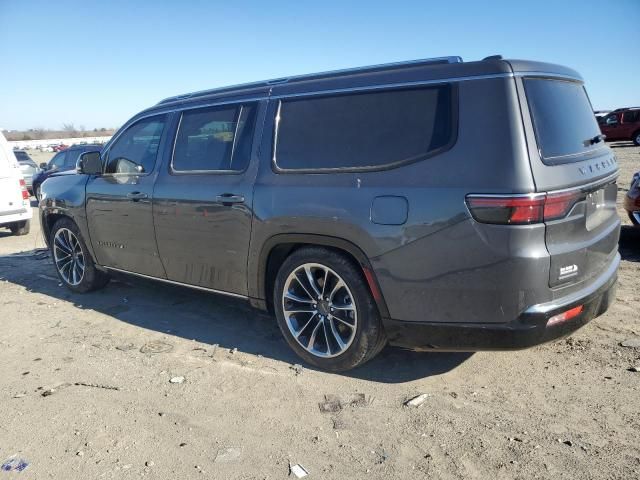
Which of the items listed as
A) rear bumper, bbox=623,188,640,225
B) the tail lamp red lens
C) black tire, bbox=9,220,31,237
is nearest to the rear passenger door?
the tail lamp red lens

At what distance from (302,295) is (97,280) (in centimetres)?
310

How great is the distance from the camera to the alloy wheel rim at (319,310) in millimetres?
3529

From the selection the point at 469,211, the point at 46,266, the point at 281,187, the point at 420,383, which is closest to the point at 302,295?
the point at 281,187

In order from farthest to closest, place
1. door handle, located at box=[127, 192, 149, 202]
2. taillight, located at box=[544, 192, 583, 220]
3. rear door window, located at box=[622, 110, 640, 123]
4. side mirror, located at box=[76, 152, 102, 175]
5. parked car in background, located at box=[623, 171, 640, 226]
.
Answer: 1. rear door window, located at box=[622, 110, 640, 123]
2. parked car in background, located at box=[623, 171, 640, 226]
3. side mirror, located at box=[76, 152, 102, 175]
4. door handle, located at box=[127, 192, 149, 202]
5. taillight, located at box=[544, 192, 583, 220]

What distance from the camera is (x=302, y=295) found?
3.77 m

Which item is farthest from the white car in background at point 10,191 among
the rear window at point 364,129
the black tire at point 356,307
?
the black tire at point 356,307

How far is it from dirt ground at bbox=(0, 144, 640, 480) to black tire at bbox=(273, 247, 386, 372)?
12 cm

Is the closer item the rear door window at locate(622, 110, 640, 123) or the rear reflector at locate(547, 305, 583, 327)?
the rear reflector at locate(547, 305, 583, 327)

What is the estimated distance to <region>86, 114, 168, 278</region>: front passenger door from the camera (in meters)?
4.71

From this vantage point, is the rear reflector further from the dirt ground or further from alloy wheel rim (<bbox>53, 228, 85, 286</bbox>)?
alloy wheel rim (<bbox>53, 228, 85, 286</bbox>)

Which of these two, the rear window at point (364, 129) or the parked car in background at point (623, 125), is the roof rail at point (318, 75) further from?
the parked car in background at point (623, 125)

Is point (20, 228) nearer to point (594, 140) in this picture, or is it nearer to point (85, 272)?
point (85, 272)

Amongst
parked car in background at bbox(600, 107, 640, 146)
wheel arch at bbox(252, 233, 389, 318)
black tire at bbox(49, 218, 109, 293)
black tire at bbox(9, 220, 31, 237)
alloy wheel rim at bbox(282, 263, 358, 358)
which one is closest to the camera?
wheel arch at bbox(252, 233, 389, 318)

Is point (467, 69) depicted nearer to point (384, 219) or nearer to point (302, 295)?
point (384, 219)
